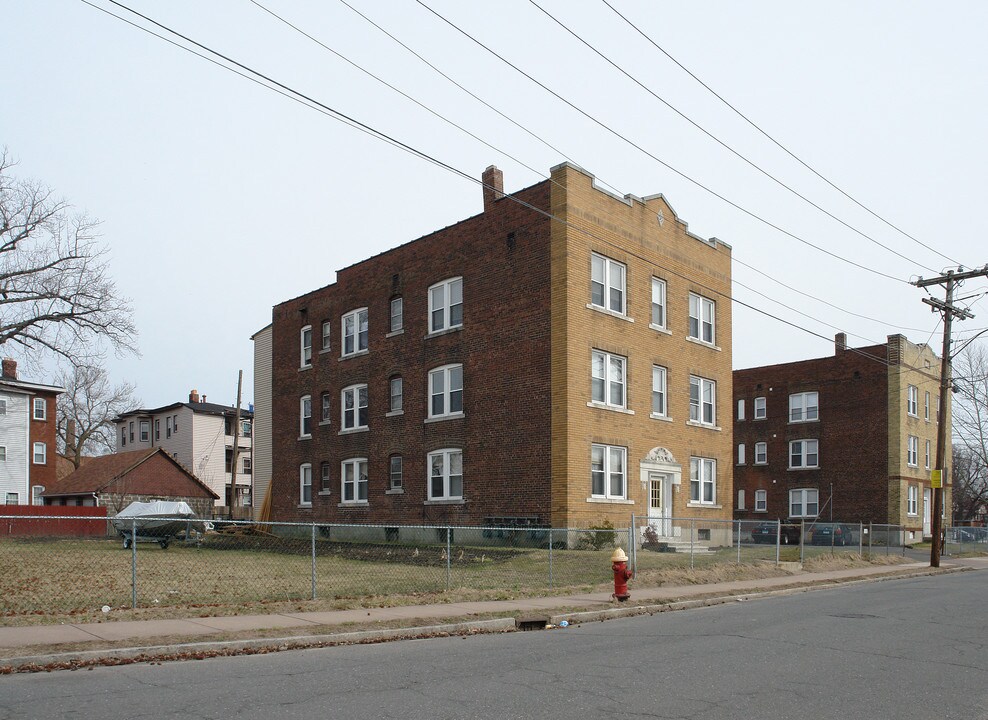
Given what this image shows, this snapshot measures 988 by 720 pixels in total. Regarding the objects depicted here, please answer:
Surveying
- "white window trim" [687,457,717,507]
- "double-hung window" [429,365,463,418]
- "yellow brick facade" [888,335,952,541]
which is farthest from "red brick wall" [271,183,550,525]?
"yellow brick facade" [888,335,952,541]

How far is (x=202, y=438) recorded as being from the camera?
7300 cm

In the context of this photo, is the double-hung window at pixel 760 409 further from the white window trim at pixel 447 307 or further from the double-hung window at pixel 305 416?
the white window trim at pixel 447 307

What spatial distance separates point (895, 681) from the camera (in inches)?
381

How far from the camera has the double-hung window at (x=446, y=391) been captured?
3238cm

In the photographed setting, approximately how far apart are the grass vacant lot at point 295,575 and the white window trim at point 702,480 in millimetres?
3542

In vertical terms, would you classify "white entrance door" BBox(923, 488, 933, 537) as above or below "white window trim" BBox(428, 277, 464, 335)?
below

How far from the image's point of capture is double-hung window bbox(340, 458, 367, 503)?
36.8m

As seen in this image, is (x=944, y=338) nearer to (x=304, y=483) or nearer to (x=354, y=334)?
(x=354, y=334)

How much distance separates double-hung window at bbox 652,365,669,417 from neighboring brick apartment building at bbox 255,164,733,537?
72mm

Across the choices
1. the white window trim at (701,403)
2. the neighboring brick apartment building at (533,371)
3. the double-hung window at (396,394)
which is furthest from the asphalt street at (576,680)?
the double-hung window at (396,394)

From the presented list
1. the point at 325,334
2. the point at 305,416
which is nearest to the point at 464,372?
the point at 325,334

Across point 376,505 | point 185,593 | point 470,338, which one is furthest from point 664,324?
point 185,593

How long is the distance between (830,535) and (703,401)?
37.4ft

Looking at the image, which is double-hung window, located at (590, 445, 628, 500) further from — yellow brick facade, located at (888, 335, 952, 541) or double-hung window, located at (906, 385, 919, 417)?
double-hung window, located at (906, 385, 919, 417)
